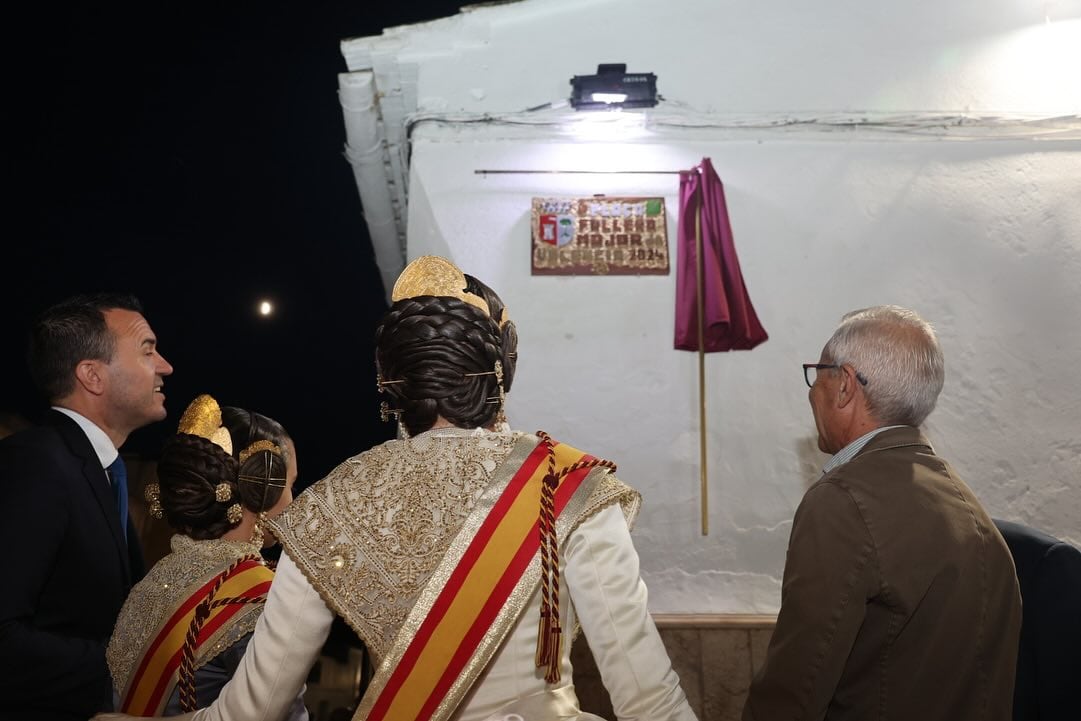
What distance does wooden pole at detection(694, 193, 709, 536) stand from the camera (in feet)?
14.1

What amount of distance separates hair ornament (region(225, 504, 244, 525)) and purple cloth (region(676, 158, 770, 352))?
2656 mm

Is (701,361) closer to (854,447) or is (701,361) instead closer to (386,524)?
(854,447)

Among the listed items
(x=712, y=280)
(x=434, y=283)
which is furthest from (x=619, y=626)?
(x=712, y=280)

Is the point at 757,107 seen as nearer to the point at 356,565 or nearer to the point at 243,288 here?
the point at 356,565

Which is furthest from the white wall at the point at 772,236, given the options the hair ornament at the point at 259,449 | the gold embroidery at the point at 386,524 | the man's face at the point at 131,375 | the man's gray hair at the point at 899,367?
the gold embroidery at the point at 386,524

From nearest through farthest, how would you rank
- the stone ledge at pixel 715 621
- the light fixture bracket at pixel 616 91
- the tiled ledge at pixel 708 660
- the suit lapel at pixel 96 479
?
the suit lapel at pixel 96 479, the tiled ledge at pixel 708 660, the stone ledge at pixel 715 621, the light fixture bracket at pixel 616 91

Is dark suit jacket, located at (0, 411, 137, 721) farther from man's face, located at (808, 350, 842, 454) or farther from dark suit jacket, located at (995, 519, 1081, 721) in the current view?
dark suit jacket, located at (995, 519, 1081, 721)

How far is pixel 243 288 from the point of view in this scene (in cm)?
1452

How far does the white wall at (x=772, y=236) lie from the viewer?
438cm

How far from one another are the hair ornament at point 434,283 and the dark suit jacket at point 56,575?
110cm

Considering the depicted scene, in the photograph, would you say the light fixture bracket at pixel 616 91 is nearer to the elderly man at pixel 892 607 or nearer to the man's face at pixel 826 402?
the man's face at pixel 826 402

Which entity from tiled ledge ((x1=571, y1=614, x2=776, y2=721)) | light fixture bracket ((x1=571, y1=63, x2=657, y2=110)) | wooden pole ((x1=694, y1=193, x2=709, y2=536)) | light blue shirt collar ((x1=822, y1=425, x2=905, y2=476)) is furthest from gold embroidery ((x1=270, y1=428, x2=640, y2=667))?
light fixture bracket ((x1=571, y1=63, x2=657, y2=110))

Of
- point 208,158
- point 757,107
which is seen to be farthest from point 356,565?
point 208,158

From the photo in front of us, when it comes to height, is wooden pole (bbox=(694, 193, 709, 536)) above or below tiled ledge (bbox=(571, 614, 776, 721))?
above
